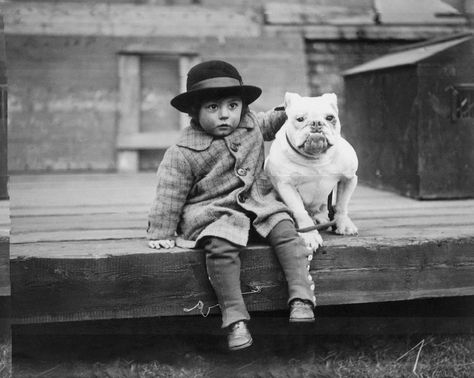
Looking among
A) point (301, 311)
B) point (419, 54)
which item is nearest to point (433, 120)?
point (419, 54)

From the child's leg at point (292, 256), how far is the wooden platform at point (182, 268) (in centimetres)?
7

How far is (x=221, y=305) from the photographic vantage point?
2.40 metres

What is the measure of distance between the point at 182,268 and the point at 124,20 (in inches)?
163

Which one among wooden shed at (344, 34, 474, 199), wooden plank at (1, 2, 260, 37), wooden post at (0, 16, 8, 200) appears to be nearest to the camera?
wooden post at (0, 16, 8, 200)

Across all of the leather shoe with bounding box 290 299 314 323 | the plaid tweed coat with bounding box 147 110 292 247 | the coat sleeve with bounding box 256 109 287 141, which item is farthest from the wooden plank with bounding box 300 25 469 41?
the leather shoe with bounding box 290 299 314 323

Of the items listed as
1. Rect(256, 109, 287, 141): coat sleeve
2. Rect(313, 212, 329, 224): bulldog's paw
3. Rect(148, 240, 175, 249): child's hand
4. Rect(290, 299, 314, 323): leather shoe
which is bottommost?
Rect(290, 299, 314, 323): leather shoe

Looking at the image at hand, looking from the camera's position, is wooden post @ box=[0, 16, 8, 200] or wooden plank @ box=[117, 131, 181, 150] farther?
wooden plank @ box=[117, 131, 181, 150]

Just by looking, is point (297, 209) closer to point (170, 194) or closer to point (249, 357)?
point (170, 194)

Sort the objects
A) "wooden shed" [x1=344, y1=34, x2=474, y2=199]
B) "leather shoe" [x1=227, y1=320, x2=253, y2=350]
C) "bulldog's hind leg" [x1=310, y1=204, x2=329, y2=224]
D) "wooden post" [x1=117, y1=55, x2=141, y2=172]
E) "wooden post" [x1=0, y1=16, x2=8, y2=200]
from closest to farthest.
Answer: "leather shoe" [x1=227, y1=320, x2=253, y2=350], "bulldog's hind leg" [x1=310, y1=204, x2=329, y2=224], "wooden post" [x1=0, y1=16, x2=8, y2=200], "wooden shed" [x1=344, y1=34, x2=474, y2=199], "wooden post" [x1=117, y1=55, x2=141, y2=172]

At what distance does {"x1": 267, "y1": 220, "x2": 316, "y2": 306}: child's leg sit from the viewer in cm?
241

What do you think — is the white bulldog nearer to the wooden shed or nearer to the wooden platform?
the wooden platform

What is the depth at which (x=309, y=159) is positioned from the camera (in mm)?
2557

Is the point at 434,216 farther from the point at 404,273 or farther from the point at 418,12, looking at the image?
the point at 418,12

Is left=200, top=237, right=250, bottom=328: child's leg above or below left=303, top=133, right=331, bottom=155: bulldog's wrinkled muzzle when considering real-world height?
below
